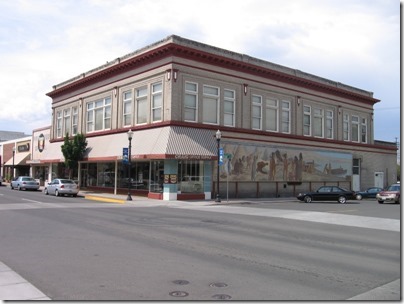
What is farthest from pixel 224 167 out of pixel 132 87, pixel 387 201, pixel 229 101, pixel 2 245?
pixel 2 245

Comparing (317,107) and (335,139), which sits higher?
(317,107)

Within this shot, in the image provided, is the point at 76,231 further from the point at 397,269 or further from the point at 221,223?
the point at 397,269

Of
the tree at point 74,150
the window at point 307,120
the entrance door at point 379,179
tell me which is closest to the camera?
the tree at point 74,150

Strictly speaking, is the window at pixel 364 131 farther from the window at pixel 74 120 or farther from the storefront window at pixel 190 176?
the window at pixel 74 120

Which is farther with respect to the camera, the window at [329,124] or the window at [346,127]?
the window at [346,127]

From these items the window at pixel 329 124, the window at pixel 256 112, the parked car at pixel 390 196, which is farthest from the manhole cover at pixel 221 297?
the window at pixel 329 124

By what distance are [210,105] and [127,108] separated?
7455 millimetres

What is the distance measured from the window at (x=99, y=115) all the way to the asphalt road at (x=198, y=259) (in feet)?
77.5

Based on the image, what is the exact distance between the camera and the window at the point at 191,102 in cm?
3269

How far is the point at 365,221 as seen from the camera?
18609mm

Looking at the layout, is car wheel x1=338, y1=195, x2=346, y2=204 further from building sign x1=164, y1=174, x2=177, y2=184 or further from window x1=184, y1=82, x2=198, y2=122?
building sign x1=164, y1=174, x2=177, y2=184

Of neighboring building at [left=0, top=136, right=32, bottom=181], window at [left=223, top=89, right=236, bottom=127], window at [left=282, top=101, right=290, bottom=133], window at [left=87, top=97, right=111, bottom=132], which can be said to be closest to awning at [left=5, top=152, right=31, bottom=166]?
Answer: neighboring building at [left=0, top=136, right=32, bottom=181]

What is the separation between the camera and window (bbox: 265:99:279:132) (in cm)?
3900

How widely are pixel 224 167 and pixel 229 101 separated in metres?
5.78
